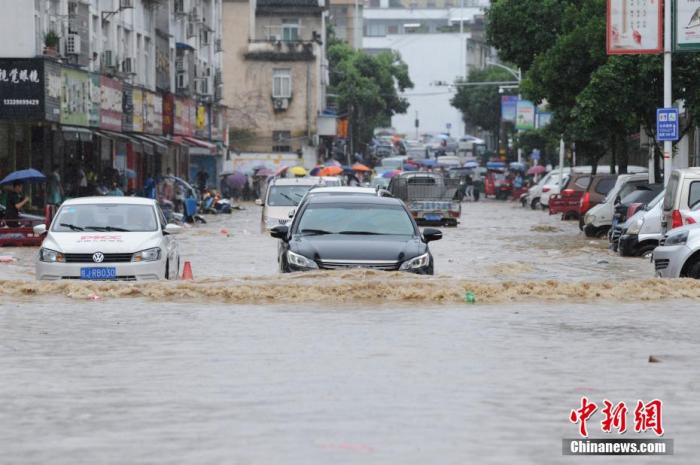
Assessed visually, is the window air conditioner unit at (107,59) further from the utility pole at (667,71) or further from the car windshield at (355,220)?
the car windshield at (355,220)

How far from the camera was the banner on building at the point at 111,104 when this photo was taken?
49844mm

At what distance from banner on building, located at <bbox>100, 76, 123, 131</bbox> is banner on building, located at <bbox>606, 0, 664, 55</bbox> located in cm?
1933

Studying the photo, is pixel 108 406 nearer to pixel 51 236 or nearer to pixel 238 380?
pixel 238 380

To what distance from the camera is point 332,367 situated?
12.4 meters

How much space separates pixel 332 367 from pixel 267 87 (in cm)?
8395

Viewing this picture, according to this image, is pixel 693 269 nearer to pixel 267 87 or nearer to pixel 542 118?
pixel 542 118

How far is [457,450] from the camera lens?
8.78m

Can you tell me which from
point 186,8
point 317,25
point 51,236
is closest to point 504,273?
point 51,236

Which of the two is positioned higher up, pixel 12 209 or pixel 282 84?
pixel 282 84

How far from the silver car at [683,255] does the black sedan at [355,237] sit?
3.03 meters

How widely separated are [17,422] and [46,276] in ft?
35.5

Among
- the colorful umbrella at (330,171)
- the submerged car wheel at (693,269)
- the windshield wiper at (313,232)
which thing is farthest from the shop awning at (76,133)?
the colorful umbrella at (330,171)

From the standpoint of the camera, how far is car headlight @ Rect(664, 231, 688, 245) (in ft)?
66.8

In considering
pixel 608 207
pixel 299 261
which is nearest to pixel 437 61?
pixel 608 207
